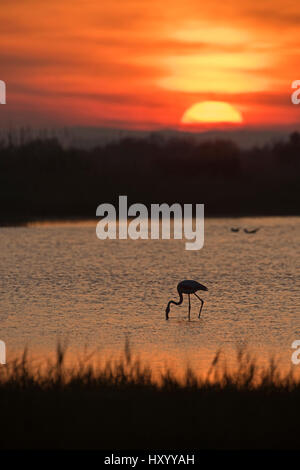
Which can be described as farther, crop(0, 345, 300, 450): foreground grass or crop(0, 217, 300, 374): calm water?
crop(0, 217, 300, 374): calm water

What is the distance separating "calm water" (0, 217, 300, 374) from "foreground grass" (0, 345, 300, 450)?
2.09m

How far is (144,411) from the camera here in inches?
260

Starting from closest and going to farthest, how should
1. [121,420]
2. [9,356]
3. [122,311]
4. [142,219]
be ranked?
[121,420]
[9,356]
[122,311]
[142,219]

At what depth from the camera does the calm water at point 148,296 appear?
1099 centimetres

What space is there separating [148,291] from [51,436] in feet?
34.5

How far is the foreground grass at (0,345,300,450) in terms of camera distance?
19.8 ft

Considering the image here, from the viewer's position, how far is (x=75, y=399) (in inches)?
269

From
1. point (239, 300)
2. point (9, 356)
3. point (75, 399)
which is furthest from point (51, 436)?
point (239, 300)

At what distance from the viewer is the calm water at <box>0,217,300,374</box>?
11.0 meters

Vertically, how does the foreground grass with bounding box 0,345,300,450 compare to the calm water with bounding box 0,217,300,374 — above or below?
below

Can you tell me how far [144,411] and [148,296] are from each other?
9148mm

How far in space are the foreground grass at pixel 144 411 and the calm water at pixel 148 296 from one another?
209cm
